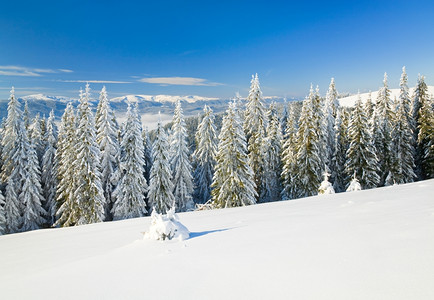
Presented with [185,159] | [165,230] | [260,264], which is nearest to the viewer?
[260,264]

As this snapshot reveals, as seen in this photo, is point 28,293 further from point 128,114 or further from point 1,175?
point 1,175

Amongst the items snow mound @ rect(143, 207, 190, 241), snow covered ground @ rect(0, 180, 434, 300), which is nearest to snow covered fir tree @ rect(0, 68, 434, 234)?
snow mound @ rect(143, 207, 190, 241)

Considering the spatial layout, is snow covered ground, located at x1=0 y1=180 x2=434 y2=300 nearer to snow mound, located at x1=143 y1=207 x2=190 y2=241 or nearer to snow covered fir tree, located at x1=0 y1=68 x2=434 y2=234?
snow mound, located at x1=143 y1=207 x2=190 y2=241

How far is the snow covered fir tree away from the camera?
1051 inches

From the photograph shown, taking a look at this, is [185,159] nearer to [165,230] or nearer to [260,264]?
[165,230]

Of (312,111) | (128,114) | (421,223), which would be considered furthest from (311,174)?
(421,223)

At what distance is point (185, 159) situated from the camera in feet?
110

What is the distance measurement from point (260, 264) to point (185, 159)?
30051 mm

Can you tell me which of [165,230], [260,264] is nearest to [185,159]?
[165,230]

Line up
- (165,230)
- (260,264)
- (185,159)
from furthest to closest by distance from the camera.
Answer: (185,159) < (165,230) < (260,264)

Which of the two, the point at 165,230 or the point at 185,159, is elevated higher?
the point at 185,159

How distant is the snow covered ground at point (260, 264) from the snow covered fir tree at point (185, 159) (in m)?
19.1

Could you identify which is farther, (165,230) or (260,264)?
(165,230)

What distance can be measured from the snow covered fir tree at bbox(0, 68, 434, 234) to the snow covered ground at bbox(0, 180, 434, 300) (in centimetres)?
1915
